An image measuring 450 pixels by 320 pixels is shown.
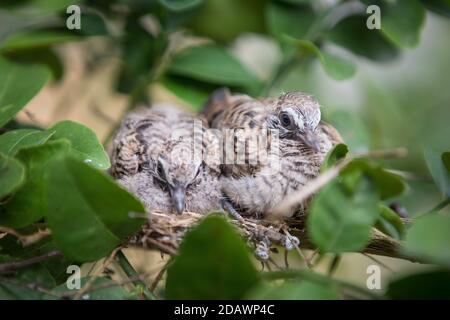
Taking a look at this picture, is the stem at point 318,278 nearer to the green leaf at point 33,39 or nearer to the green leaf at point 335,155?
the green leaf at point 335,155

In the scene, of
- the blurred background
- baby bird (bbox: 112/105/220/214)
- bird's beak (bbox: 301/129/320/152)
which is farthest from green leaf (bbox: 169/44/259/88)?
bird's beak (bbox: 301/129/320/152)

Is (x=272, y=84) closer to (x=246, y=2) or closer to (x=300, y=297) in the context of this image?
(x=246, y=2)

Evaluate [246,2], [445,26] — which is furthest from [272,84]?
[445,26]

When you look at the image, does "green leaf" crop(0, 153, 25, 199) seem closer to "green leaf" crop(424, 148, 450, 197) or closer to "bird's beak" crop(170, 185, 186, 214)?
"bird's beak" crop(170, 185, 186, 214)

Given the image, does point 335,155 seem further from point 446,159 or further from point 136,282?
point 136,282

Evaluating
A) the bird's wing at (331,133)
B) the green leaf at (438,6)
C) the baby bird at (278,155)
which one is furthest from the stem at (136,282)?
the green leaf at (438,6)
